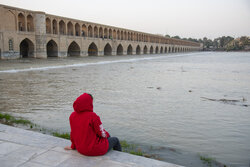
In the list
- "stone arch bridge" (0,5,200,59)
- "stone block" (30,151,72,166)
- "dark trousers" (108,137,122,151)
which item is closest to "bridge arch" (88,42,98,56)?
"stone arch bridge" (0,5,200,59)

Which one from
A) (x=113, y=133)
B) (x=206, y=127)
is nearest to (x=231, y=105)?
(x=206, y=127)

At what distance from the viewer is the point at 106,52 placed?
37125 mm

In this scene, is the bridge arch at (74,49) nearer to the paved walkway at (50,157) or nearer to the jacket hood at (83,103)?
the paved walkway at (50,157)

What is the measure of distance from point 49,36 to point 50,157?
22.5 metres

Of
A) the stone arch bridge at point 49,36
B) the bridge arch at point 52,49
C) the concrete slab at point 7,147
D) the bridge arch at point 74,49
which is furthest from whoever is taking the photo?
the bridge arch at point 74,49

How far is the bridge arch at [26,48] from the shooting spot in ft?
71.4

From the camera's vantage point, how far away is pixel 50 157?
228 cm

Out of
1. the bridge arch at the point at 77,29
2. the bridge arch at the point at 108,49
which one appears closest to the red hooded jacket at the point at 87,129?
the bridge arch at the point at 77,29

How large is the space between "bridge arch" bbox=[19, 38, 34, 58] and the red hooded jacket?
843 inches

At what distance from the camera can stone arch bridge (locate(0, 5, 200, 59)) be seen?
18939 mm

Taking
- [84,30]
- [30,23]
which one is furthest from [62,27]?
[30,23]

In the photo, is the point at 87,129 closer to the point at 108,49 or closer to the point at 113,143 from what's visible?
the point at 113,143

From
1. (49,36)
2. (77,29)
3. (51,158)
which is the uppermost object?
(77,29)

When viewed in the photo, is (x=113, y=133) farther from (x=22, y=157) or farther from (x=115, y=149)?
(x=22, y=157)
